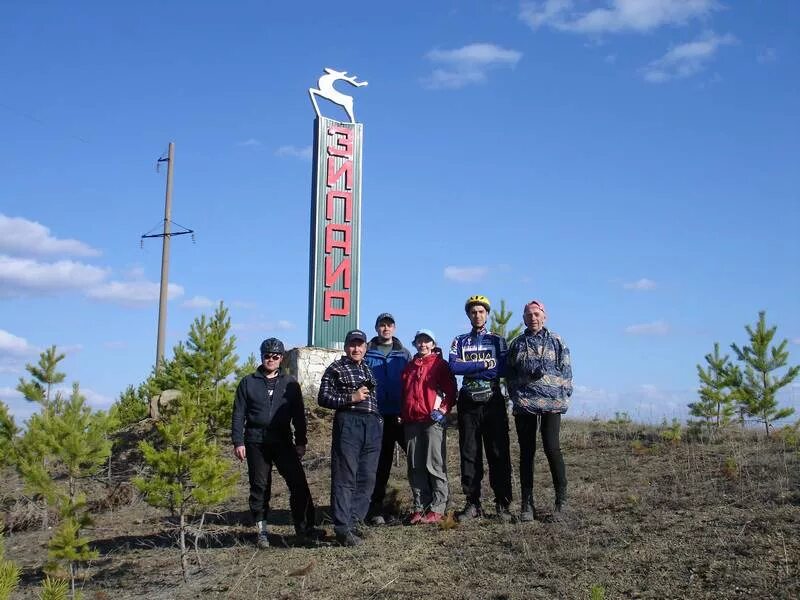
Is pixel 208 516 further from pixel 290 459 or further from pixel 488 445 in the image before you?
pixel 488 445

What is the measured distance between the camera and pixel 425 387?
654 centimetres

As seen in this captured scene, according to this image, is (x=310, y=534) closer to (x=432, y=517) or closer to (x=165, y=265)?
(x=432, y=517)

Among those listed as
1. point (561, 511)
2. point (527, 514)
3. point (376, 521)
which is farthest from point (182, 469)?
point (561, 511)

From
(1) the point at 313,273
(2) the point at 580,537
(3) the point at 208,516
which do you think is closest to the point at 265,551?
(3) the point at 208,516

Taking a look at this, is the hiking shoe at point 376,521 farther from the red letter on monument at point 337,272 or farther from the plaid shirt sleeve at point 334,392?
the red letter on monument at point 337,272

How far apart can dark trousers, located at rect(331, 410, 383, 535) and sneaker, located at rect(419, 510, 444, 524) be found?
1.74 ft

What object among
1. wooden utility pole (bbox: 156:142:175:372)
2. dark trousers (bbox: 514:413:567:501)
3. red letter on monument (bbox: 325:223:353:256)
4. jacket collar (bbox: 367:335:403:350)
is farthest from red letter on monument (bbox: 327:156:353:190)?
dark trousers (bbox: 514:413:567:501)

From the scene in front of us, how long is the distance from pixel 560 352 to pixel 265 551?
9.64 ft

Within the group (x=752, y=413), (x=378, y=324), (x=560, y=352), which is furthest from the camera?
(x=752, y=413)

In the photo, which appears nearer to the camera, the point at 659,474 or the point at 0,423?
the point at 659,474

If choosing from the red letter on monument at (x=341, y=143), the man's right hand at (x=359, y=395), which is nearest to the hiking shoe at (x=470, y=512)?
the man's right hand at (x=359, y=395)

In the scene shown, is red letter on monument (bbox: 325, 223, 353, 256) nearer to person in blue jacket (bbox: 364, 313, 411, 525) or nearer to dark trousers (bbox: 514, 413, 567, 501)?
person in blue jacket (bbox: 364, 313, 411, 525)

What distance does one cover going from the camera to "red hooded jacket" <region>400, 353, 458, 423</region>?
21.4 feet

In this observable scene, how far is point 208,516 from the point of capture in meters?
8.09
